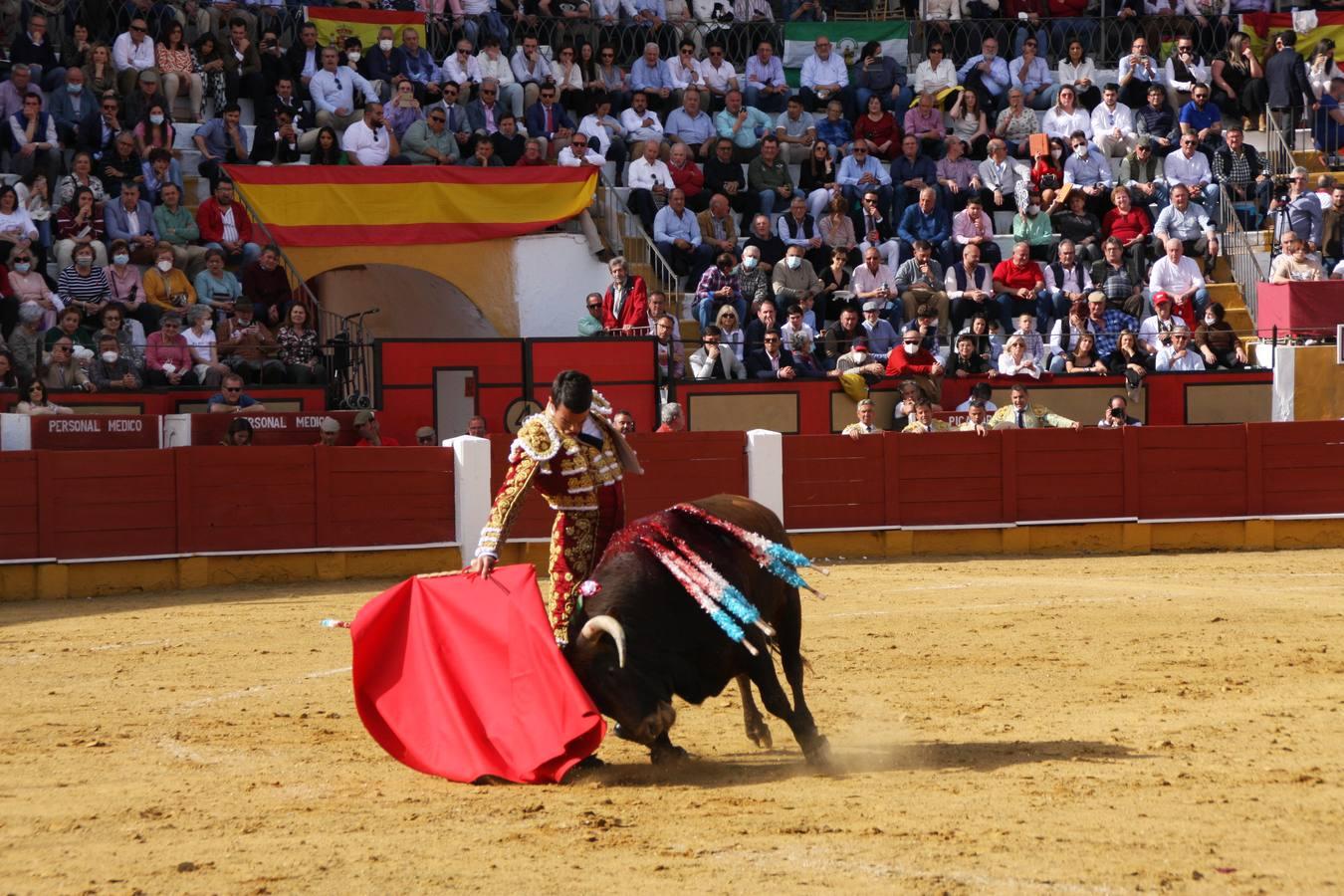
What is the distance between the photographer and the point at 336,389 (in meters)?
12.6

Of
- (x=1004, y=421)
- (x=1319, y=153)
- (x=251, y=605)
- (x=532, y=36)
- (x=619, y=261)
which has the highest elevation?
(x=532, y=36)

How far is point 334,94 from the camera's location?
566 inches

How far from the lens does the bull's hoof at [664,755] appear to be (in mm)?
5223

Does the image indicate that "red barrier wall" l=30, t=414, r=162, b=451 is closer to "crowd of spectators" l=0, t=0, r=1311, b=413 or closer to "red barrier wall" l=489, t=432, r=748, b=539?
"crowd of spectators" l=0, t=0, r=1311, b=413

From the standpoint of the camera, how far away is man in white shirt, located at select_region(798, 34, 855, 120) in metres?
16.3

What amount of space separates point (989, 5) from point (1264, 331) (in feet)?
18.3

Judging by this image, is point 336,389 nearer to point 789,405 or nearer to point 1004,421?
point 789,405

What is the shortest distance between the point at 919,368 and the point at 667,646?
7933mm

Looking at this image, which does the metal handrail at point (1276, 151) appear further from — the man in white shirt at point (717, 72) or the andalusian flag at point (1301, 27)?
the man in white shirt at point (717, 72)

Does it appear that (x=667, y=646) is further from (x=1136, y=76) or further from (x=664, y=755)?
(x=1136, y=76)

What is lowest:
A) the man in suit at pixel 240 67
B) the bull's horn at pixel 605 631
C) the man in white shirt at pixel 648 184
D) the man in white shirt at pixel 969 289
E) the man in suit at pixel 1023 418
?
the bull's horn at pixel 605 631

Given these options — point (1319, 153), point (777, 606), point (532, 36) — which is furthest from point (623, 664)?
point (1319, 153)

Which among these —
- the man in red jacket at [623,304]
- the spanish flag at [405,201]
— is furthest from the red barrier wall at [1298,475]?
the spanish flag at [405,201]

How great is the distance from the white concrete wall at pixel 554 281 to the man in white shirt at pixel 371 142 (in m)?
1.25
